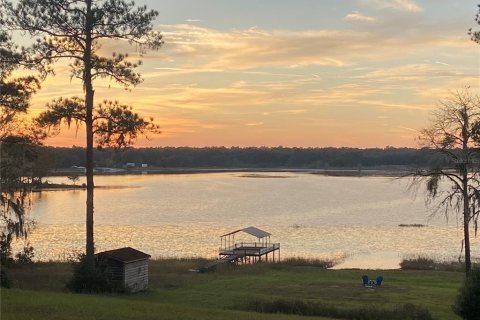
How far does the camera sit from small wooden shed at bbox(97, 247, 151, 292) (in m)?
28.6

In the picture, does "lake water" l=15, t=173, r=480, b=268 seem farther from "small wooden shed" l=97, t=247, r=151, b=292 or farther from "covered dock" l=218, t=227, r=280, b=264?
"small wooden shed" l=97, t=247, r=151, b=292

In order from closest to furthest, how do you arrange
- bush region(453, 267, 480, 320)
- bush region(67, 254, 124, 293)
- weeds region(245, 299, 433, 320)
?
bush region(453, 267, 480, 320) → weeds region(245, 299, 433, 320) → bush region(67, 254, 124, 293)

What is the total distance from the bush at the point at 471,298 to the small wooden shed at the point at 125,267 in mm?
16381

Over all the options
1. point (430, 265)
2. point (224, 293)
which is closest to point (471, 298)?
point (224, 293)

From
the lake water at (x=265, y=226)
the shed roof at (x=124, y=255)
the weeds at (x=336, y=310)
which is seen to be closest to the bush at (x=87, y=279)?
the shed roof at (x=124, y=255)

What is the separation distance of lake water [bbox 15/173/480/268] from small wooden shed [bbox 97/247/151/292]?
18.9 meters

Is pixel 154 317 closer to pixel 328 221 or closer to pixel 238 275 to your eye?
pixel 238 275

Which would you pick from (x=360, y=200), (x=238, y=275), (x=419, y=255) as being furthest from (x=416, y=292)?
(x=360, y=200)

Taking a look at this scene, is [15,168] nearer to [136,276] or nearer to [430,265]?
[136,276]

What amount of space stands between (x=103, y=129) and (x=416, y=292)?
17148 millimetres

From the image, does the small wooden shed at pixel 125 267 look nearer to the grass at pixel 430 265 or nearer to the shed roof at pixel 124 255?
the shed roof at pixel 124 255

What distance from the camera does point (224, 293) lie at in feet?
92.1

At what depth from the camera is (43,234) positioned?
5972cm

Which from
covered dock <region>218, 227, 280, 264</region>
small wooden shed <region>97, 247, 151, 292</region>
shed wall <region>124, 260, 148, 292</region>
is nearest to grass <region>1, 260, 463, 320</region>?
shed wall <region>124, 260, 148, 292</region>
